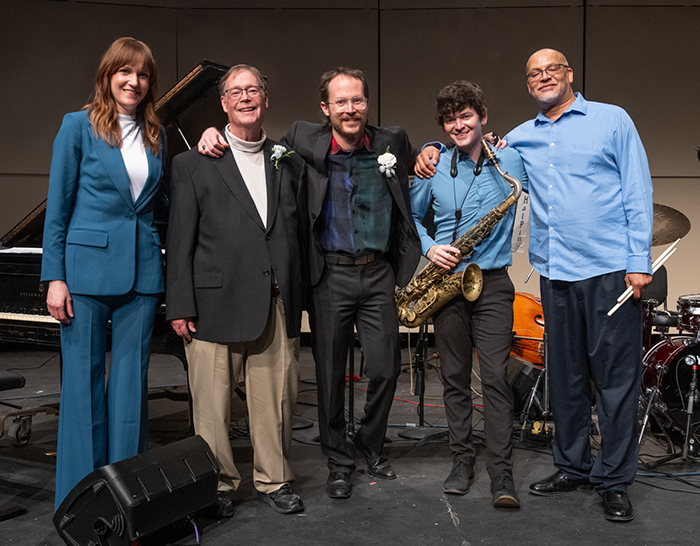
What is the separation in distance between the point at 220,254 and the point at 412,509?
1.32 m

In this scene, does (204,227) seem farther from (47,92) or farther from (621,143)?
(47,92)

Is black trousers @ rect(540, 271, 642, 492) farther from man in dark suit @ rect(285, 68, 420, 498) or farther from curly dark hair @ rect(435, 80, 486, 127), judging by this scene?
curly dark hair @ rect(435, 80, 486, 127)

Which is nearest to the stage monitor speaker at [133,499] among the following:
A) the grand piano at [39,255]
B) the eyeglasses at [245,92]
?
the grand piano at [39,255]

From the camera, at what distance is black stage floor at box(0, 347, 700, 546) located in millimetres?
2346

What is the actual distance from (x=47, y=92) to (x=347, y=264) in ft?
19.5

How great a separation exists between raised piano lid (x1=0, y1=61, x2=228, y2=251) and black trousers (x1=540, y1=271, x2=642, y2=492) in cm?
194

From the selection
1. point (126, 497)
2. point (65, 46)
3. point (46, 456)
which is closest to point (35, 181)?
point (65, 46)

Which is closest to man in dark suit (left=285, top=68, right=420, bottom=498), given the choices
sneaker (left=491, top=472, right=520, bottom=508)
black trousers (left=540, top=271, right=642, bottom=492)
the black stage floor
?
the black stage floor

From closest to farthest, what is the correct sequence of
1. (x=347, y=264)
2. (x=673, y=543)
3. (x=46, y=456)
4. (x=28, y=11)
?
(x=673, y=543) → (x=347, y=264) → (x=46, y=456) → (x=28, y=11)

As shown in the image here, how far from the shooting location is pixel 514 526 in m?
2.44

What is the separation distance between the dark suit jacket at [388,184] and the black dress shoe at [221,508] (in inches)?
37.6

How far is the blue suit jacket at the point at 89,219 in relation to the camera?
2340 mm

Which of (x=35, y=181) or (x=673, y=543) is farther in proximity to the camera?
(x=35, y=181)

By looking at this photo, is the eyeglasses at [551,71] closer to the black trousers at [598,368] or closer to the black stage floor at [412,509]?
the black trousers at [598,368]
